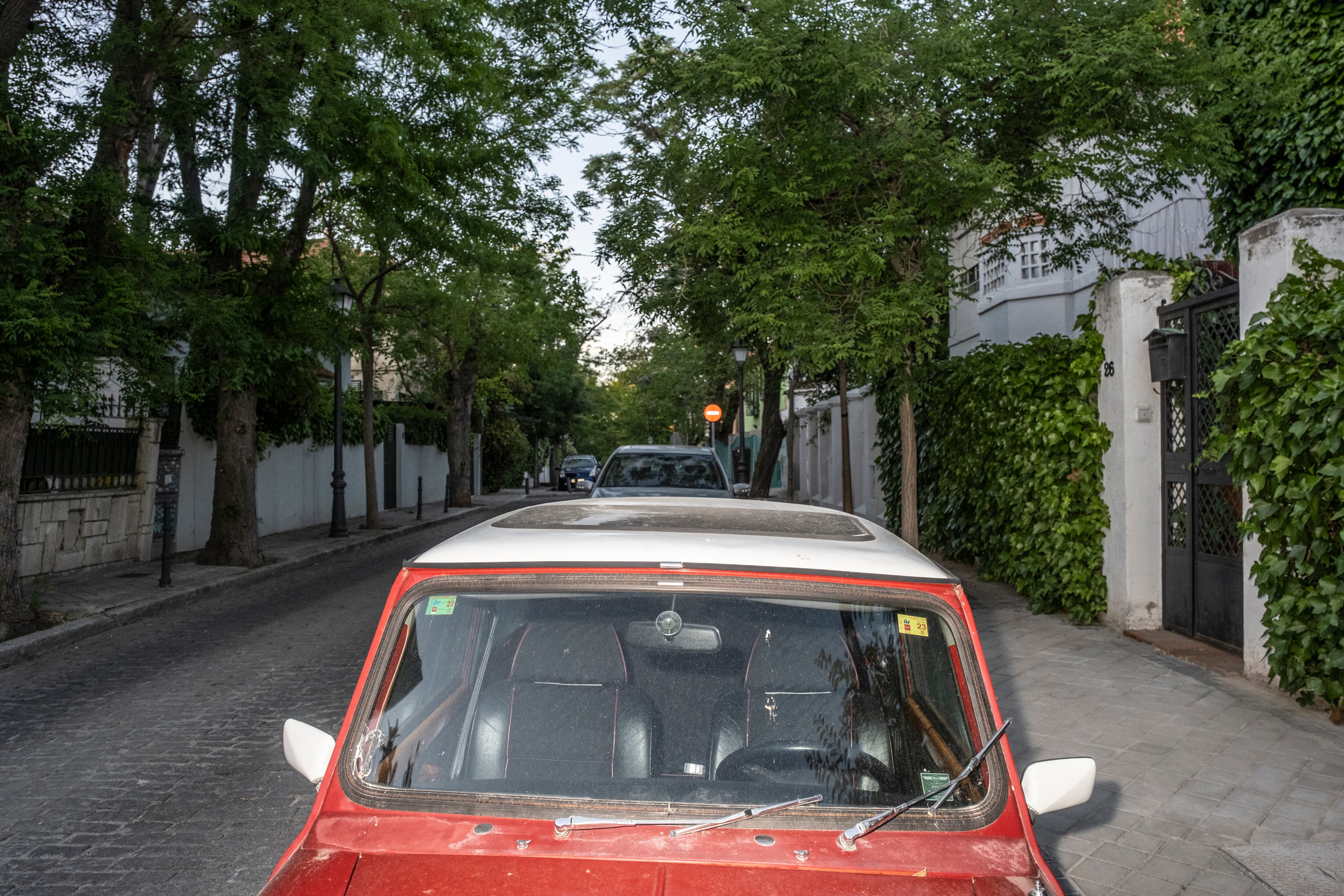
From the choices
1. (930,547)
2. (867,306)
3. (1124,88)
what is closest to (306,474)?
(930,547)

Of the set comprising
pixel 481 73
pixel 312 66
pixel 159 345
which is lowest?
pixel 159 345

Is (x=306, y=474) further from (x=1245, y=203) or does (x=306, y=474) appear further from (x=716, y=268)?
(x=1245, y=203)

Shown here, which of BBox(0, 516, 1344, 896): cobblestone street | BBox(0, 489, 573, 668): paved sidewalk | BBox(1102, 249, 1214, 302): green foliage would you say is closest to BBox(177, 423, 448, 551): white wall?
BBox(0, 489, 573, 668): paved sidewalk

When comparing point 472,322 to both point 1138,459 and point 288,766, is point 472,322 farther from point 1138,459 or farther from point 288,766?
point 288,766

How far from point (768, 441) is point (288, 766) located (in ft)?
70.0

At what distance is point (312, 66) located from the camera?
40.1 ft

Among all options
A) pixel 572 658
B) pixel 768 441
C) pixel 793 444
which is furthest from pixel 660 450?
pixel 793 444

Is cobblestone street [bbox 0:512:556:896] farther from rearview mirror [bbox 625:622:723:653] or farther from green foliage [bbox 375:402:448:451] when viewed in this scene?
green foliage [bbox 375:402:448:451]

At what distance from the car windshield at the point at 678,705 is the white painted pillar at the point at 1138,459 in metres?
7.28

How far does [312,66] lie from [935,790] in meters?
12.5

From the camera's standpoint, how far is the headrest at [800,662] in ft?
8.09

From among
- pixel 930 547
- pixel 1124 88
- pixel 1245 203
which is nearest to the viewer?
pixel 1124 88

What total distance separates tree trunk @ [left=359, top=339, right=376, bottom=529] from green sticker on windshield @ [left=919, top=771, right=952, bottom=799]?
19.9m

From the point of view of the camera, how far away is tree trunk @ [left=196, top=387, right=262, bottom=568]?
47.1 ft
